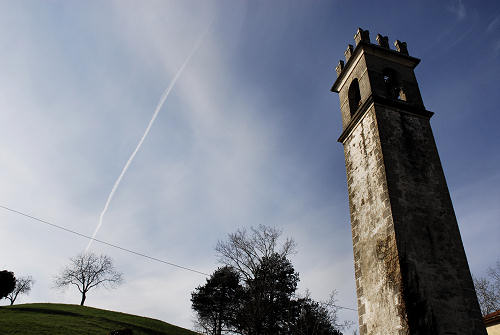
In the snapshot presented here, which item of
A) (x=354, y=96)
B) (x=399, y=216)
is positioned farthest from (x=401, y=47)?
(x=399, y=216)

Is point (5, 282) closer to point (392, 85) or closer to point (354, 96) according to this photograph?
point (354, 96)

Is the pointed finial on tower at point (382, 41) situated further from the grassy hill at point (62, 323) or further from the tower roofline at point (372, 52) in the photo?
the grassy hill at point (62, 323)

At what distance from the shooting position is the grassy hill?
959 inches

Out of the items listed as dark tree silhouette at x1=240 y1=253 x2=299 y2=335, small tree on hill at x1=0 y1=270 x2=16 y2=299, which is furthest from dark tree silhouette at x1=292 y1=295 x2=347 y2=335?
small tree on hill at x1=0 y1=270 x2=16 y2=299

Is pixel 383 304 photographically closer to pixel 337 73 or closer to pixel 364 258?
pixel 364 258

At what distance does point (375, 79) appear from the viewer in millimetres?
11188

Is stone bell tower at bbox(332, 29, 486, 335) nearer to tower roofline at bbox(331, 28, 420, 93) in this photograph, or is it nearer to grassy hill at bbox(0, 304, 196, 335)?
tower roofline at bbox(331, 28, 420, 93)

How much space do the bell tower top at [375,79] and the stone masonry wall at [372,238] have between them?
0.73 metres

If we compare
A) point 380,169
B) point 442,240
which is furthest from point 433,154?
point 442,240

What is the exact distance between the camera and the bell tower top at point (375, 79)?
10742 millimetres

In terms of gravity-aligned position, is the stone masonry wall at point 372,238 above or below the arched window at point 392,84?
below

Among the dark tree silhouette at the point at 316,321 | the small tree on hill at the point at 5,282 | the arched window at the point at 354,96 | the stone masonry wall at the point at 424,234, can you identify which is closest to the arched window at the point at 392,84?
the arched window at the point at 354,96

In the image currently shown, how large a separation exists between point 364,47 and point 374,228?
6.78 m

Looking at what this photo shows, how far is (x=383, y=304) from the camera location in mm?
7926
